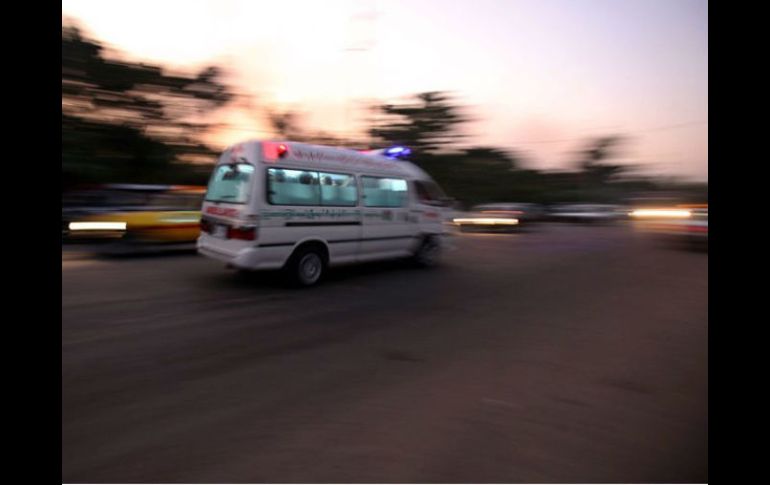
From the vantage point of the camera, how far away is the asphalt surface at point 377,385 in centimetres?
248

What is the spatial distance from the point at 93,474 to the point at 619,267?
423 inches

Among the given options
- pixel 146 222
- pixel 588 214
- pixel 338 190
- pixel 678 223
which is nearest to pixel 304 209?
pixel 338 190

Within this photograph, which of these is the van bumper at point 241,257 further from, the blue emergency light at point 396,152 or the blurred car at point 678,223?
the blurred car at point 678,223

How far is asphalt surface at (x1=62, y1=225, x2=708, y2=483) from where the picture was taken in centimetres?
248

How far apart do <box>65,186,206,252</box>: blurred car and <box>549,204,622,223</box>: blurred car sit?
93.0ft

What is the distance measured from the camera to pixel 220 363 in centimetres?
387

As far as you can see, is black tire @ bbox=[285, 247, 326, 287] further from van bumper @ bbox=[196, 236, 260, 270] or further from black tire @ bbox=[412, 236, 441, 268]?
black tire @ bbox=[412, 236, 441, 268]

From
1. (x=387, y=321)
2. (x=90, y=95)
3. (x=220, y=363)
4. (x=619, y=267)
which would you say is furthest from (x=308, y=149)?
(x=90, y=95)

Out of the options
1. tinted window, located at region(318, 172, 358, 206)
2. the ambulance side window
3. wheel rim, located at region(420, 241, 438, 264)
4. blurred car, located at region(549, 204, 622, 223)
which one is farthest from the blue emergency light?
blurred car, located at region(549, 204, 622, 223)

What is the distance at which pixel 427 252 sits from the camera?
31.4ft

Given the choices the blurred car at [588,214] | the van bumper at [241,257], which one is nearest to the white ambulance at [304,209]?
the van bumper at [241,257]

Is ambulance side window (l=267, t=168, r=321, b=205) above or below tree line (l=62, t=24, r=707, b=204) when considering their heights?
below

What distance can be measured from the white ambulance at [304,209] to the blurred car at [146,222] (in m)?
3.08
